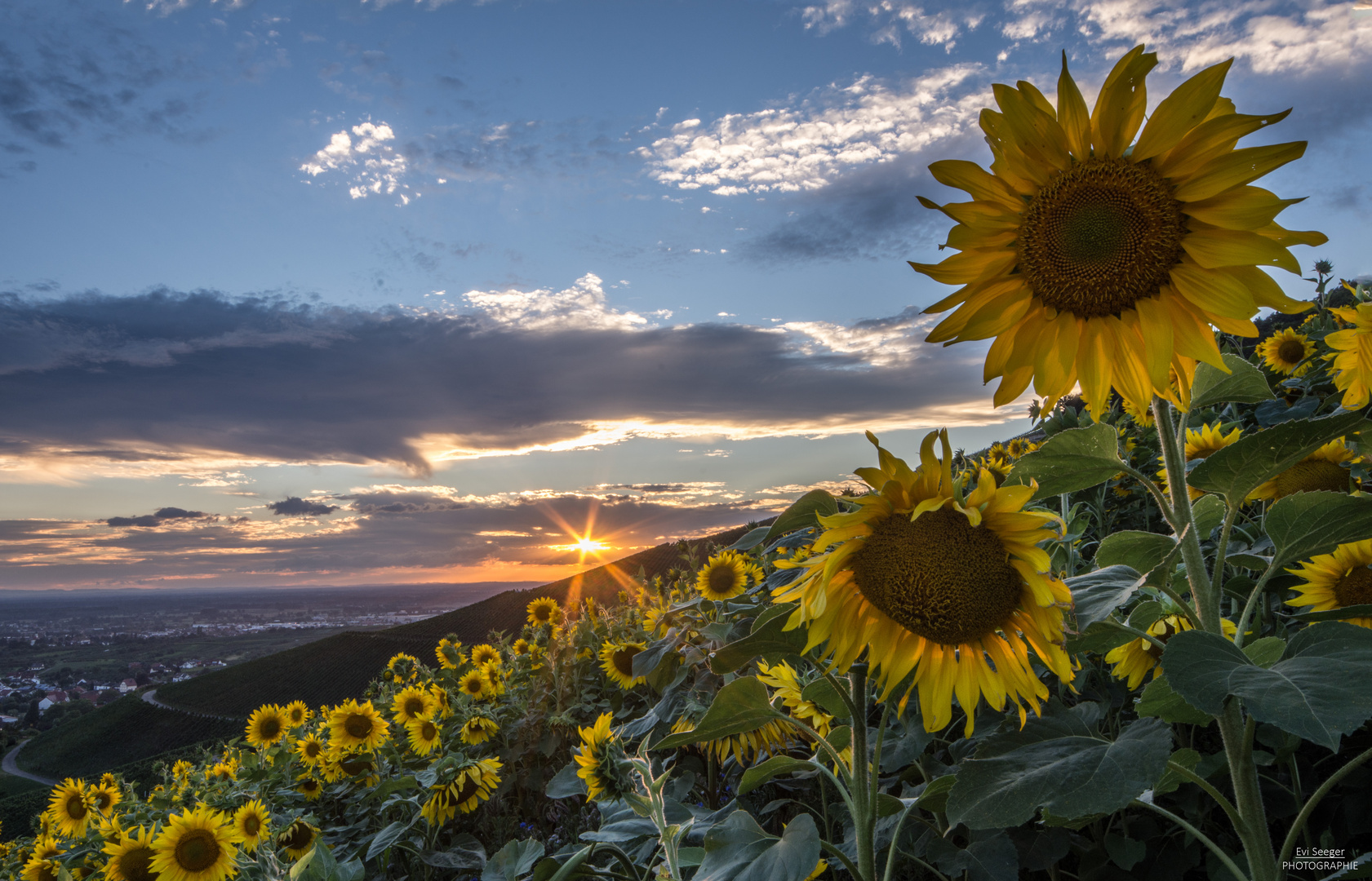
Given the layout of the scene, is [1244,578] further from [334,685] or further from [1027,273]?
[334,685]

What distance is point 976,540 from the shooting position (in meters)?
1.39

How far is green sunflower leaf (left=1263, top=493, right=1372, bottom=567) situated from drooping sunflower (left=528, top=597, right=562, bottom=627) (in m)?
7.27

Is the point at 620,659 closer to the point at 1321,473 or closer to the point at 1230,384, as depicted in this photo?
the point at 1321,473

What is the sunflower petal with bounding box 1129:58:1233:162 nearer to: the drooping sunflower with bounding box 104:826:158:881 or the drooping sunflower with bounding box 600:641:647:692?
the drooping sunflower with bounding box 600:641:647:692

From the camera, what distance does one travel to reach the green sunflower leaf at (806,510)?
150 cm

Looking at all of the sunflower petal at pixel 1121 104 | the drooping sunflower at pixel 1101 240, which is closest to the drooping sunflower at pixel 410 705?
the drooping sunflower at pixel 1101 240

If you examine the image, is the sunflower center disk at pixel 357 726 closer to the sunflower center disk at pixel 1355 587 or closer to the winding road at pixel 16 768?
the sunflower center disk at pixel 1355 587

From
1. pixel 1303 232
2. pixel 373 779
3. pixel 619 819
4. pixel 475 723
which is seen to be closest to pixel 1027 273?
pixel 1303 232

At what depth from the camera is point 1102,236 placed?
1.37m

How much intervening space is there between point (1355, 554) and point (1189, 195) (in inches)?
59.5

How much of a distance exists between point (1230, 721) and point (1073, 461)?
526 millimetres

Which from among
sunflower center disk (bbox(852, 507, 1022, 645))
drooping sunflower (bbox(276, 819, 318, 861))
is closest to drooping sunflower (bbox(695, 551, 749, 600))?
drooping sunflower (bbox(276, 819, 318, 861))

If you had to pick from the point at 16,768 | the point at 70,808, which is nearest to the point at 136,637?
the point at 16,768

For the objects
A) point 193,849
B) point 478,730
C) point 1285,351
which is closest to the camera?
point 193,849
